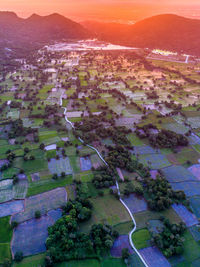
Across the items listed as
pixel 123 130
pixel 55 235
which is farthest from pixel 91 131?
pixel 55 235

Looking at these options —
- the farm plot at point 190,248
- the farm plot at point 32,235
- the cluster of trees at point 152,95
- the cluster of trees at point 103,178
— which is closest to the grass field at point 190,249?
the farm plot at point 190,248

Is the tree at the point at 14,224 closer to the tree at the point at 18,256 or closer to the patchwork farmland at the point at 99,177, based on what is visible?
the patchwork farmland at the point at 99,177

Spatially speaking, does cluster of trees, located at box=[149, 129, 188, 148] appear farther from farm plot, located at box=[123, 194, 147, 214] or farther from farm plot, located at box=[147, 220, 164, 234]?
farm plot, located at box=[147, 220, 164, 234]

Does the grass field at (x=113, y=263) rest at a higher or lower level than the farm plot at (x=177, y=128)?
lower

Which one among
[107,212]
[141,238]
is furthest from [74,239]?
[141,238]

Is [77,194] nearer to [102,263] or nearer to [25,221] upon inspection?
[25,221]

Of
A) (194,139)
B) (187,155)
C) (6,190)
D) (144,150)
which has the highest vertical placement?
(194,139)

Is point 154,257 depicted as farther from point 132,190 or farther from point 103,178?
point 103,178
